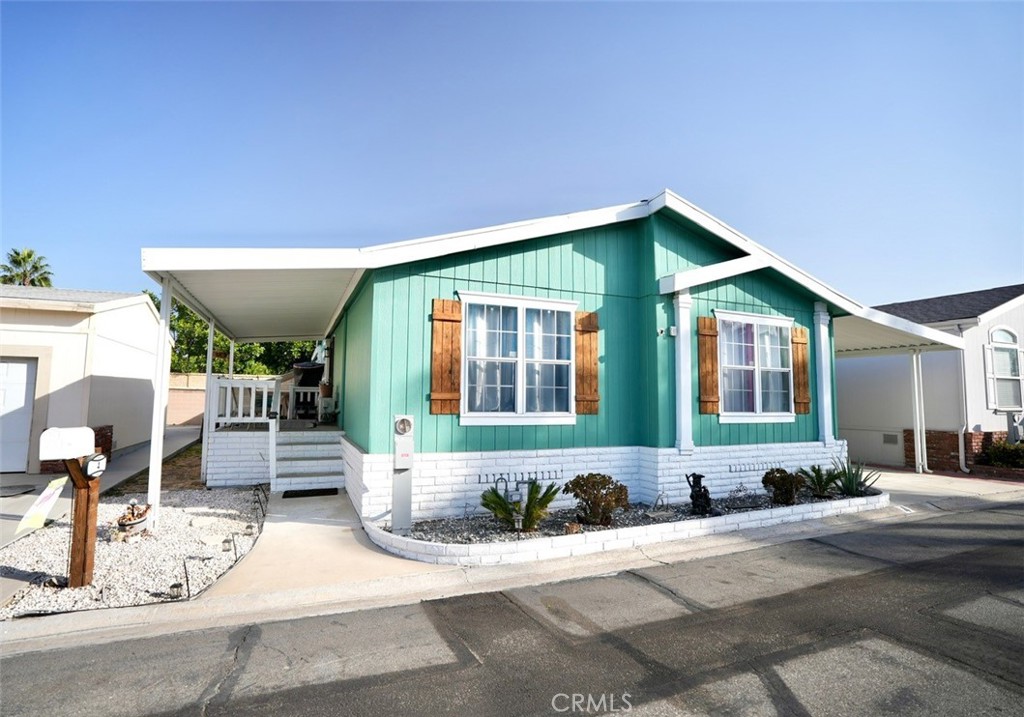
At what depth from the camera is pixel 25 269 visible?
27.3 m

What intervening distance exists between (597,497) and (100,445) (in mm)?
11219

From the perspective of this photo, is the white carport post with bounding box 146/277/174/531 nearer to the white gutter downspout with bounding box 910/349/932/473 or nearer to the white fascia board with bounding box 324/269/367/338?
the white fascia board with bounding box 324/269/367/338

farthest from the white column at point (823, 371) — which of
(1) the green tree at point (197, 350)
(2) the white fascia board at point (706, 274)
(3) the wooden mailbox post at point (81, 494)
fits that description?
(1) the green tree at point (197, 350)

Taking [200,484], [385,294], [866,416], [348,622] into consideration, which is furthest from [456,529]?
[866,416]

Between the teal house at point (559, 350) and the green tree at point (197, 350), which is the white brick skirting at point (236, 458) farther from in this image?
the green tree at point (197, 350)

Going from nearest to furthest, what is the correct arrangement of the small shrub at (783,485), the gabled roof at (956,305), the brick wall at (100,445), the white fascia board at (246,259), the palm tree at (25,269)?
the white fascia board at (246,259)
the small shrub at (783,485)
the brick wall at (100,445)
the gabled roof at (956,305)
the palm tree at (25,269)

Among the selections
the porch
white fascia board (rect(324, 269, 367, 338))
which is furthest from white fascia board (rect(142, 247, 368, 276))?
the porch

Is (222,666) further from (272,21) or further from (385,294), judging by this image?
(272,21)

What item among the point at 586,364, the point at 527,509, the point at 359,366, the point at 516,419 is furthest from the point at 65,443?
the point at 586,364

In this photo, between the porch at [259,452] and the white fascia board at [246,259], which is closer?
the white fascia board at [246,259]

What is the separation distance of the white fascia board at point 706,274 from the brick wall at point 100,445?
1136 centimetres

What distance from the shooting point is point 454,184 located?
10.8 metres

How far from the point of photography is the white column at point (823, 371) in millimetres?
9344

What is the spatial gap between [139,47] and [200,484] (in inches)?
283
